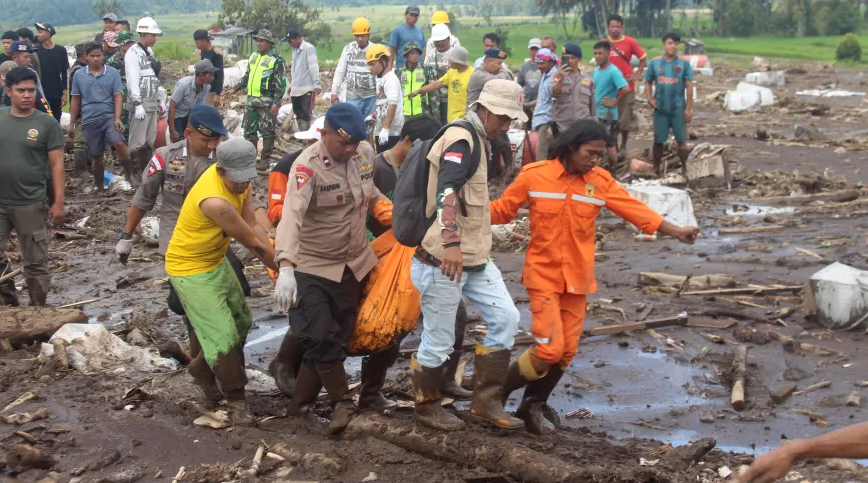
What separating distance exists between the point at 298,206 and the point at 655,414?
293cm

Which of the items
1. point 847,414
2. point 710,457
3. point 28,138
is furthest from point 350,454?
point 28,138

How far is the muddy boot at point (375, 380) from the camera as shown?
6309 millimetres

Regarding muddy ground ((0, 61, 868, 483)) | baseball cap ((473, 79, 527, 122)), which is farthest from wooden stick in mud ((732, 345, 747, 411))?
baseball cap ((473, 79, 527, 122))

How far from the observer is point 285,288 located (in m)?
5.40

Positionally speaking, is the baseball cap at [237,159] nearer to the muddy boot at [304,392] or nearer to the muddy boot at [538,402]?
the muddy boot at [304,392]

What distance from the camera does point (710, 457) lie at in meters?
5.71

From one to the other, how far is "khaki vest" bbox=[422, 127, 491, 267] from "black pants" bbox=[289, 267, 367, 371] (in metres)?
0.72

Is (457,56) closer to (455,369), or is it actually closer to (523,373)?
(455,369)

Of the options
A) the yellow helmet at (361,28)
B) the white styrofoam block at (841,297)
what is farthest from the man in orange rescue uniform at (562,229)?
the yellow helmet at (361,28)

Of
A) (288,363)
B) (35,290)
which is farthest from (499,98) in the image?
(35,290)

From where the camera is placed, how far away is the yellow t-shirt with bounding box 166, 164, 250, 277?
239 inches

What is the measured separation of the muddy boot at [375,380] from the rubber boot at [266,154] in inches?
354

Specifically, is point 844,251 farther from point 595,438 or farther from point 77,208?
point 77,208

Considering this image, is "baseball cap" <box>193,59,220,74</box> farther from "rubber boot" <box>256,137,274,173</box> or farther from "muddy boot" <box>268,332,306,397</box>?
"muddy boot" <box>268,332,306,397</box>
